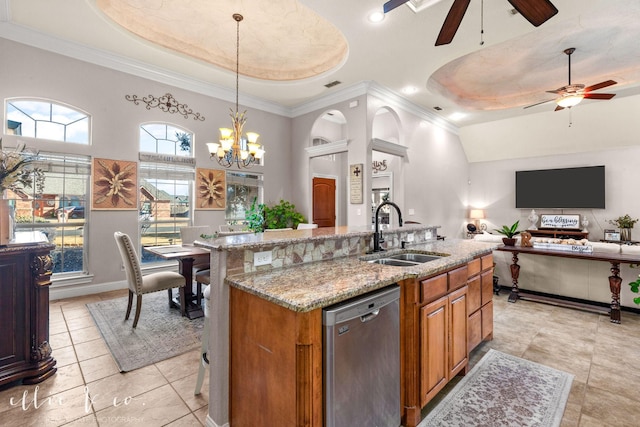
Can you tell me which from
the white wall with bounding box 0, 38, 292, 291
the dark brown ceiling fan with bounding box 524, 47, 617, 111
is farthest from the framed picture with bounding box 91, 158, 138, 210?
the dark brown ceiling fan with bounding box 524, 47, 617, 111

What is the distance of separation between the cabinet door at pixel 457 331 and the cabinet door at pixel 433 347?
0.27 ft

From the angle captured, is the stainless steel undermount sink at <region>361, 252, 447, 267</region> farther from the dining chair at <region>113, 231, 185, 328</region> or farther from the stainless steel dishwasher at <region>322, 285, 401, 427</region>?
the dining chair at <region>113, 231, 185, 328</region>

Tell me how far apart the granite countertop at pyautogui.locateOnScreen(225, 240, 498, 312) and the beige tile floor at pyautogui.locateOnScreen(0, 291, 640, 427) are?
41.9 inches

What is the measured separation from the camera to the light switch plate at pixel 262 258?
5.84ft

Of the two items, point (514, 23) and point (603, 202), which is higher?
point (514, 23)

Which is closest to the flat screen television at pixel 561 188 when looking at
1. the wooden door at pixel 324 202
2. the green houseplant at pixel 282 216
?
the wooden door at pixel 324 202

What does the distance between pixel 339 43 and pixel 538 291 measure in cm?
464

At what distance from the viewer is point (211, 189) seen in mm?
5449

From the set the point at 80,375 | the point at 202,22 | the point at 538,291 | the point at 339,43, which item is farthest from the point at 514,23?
the point at 80,375

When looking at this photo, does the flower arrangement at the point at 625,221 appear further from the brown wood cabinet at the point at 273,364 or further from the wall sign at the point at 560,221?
the brown wood cabinet at the point at 273,364

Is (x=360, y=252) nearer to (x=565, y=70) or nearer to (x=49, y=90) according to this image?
(x=49, y=90)

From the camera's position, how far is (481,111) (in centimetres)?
654

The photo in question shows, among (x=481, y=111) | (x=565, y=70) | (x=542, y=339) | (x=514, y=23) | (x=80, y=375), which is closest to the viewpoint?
(x=80, y=375)

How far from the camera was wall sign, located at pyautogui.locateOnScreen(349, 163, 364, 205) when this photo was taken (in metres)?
5.24
